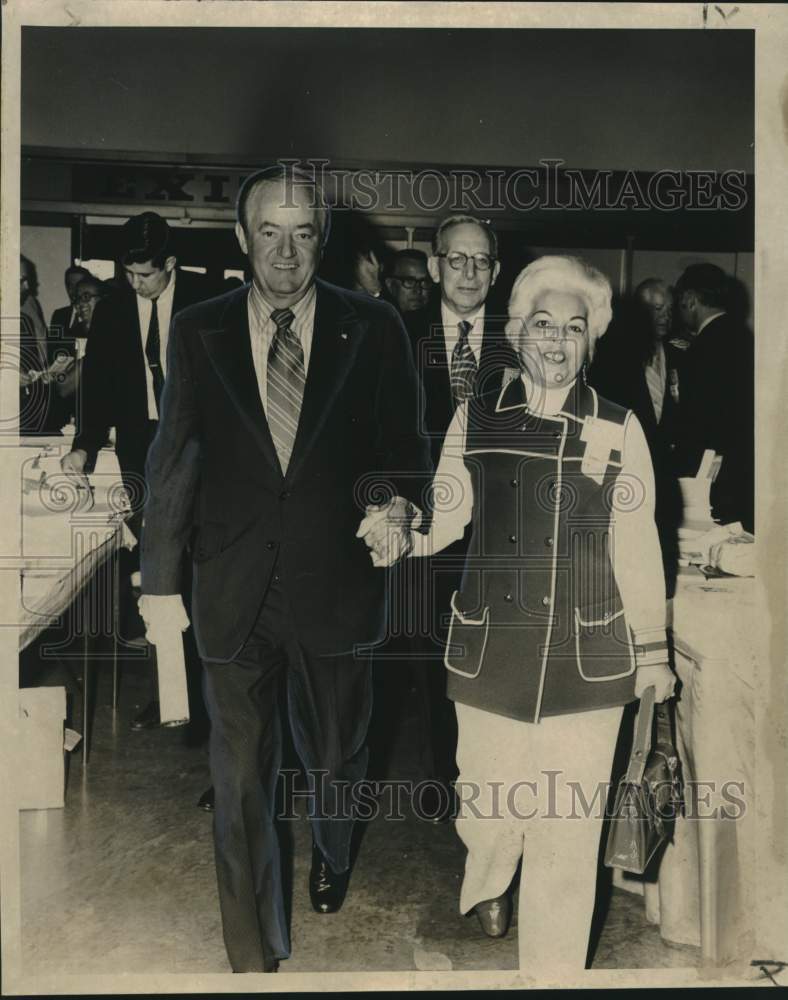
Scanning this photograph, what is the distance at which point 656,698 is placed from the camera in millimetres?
2598

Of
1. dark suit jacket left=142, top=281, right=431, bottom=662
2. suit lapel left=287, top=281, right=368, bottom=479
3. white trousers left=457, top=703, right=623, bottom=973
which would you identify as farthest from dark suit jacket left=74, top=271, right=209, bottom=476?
white trousers left=457, top=703, right=623, bottom=973

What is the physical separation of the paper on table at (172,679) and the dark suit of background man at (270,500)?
54 mm

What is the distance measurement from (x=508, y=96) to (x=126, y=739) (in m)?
1.88

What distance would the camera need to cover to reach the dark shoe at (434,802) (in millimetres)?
2711

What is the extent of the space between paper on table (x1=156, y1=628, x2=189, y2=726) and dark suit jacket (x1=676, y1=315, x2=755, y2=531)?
1374mm

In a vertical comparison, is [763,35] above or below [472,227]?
above

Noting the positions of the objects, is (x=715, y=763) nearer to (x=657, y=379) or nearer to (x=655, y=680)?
(x=655, y=680)

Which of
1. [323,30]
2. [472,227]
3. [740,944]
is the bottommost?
[740,944]

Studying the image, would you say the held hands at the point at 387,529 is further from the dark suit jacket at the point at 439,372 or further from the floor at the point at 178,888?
the floor at the point at 178,888

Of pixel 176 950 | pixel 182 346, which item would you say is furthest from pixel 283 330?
pixel 176 950

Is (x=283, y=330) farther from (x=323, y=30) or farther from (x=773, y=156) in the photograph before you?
(x=773, y=156)

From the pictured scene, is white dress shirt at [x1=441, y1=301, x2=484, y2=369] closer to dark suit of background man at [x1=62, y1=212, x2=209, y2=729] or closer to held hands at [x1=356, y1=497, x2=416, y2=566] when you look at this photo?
held hands at [x1=356, y1=497, x2=416, y2=566]

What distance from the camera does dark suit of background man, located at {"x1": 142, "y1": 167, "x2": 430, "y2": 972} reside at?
2.50m

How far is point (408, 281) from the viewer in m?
2.64
